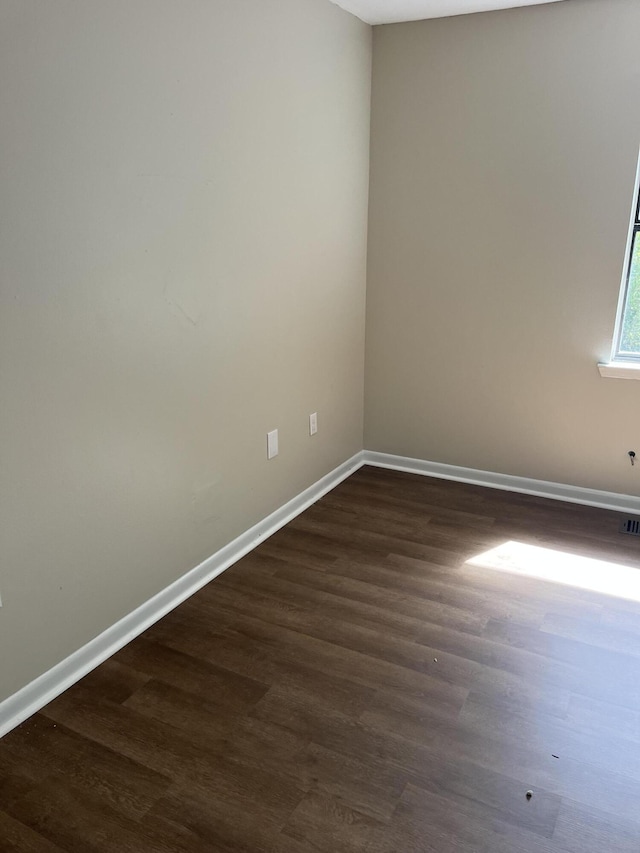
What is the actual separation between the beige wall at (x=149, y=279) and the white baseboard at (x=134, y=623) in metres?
0.04

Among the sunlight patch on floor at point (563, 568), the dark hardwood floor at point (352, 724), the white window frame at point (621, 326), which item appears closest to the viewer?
the dark hardwood floor at point (352, 724)

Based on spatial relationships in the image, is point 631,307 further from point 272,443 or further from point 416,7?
point 272,443

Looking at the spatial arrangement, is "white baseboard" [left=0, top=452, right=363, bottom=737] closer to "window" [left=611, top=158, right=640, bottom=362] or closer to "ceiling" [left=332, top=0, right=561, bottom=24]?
"window" [left=611, top=158, right=640, bottom=362]

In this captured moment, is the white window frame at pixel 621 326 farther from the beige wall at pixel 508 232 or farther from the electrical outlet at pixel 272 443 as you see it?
the electrical outlet at pixel 272 443

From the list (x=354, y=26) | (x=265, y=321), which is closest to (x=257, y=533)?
(x=265, y=321)

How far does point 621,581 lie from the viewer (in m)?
2.57

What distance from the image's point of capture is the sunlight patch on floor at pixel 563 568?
254 cm

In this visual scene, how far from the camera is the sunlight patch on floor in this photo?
2.54 meters

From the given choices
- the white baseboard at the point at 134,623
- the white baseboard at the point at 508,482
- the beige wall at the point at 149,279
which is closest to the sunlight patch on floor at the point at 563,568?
the white baseboard at the point at 508,482

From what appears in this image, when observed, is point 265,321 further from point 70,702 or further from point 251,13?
point 70,702

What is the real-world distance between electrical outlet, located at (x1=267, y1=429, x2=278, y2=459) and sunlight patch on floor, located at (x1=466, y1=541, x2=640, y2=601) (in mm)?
949

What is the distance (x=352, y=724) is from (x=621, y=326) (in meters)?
2.25

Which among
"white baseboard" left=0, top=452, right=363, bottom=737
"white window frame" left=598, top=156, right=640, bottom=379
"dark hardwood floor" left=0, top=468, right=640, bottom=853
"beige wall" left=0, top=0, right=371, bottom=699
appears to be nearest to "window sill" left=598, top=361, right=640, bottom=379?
"white window frame" left=598, top=156, right=640, bottom=379

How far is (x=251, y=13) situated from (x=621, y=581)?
2.52 meters
